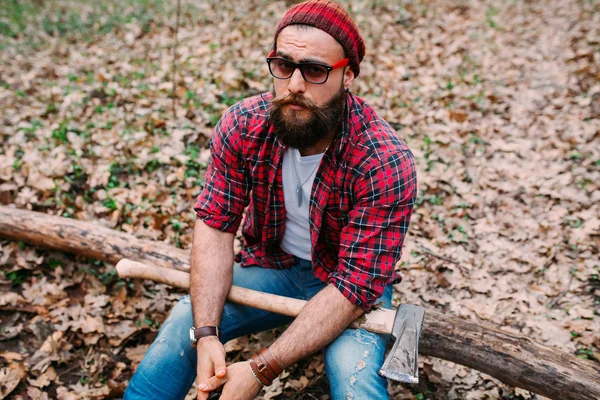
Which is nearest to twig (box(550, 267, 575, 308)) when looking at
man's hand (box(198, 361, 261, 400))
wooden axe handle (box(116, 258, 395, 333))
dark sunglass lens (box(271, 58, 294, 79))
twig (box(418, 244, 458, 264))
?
twig (box(418, 244, 458, 264))

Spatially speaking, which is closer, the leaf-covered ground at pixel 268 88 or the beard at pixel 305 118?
the beard at pixel 305 118

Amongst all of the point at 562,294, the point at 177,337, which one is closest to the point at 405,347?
the point at 177,337

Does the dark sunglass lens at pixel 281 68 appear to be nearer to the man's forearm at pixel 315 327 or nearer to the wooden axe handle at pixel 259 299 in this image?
the man's forearm at pixel 315 327

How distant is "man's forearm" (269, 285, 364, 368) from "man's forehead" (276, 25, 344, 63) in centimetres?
128

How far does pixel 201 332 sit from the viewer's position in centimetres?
246

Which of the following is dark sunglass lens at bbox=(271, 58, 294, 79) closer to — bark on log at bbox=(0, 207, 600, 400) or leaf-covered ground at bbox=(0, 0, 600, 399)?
bark on log at bbox=(0, 207, 600, 400)

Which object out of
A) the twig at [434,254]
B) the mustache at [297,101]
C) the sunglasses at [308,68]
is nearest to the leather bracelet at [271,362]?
the mustache at [297,101]

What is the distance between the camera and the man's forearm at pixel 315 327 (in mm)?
2312

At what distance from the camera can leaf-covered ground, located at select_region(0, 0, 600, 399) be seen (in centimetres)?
343

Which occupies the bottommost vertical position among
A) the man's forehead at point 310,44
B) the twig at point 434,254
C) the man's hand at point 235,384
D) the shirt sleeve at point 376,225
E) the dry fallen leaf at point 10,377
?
the dry fallen leaf at point 10,377

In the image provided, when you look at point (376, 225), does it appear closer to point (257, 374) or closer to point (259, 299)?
point (259, 299)

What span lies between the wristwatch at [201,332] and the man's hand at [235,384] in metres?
0.24

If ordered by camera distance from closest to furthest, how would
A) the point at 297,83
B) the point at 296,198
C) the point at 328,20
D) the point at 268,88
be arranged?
the point at 328,20 < the point at 297,83 < the point at 296,198 < the point at 268,88

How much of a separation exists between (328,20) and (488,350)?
7.21 ft
